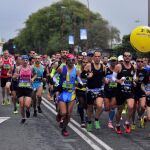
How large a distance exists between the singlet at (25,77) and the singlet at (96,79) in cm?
212

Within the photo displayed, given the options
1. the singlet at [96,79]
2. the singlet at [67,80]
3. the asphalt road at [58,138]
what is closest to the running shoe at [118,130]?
the asphalt road at [58,138]

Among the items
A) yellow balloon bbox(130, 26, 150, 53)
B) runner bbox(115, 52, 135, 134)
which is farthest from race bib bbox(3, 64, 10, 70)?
runner bbox(115, 52, 135, 134)

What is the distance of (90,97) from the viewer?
1277cm

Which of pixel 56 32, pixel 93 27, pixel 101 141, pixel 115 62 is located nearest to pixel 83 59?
pixel 115 62

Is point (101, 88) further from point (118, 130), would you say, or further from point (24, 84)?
point (24, 84)

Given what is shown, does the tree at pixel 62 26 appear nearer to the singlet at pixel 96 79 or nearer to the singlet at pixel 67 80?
the singlet at pixel 96 79

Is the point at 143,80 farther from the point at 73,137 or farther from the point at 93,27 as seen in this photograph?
the point at 93,27

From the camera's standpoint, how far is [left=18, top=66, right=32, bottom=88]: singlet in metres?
14.1

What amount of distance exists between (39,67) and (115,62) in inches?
146

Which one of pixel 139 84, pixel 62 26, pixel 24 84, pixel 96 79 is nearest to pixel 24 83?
pixel 24 84

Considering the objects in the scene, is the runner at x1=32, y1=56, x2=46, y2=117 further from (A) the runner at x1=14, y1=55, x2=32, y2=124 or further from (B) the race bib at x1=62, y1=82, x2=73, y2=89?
(B) the race bib at x1=62, y1=82, x2=73, y2=89

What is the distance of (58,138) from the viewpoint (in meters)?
11.7

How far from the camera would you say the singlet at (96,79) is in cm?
1255

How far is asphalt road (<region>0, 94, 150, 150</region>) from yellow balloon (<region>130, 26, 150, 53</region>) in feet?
7.04
